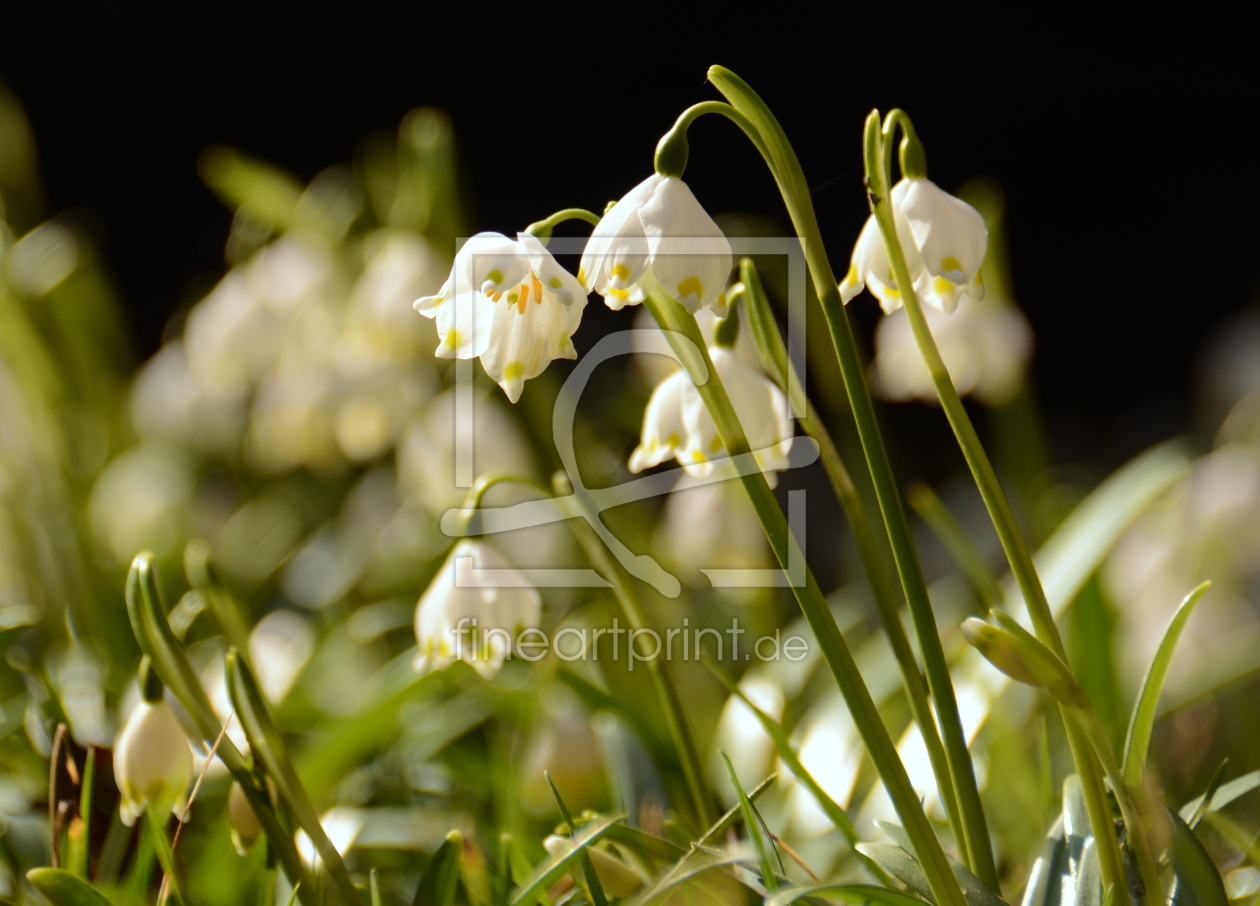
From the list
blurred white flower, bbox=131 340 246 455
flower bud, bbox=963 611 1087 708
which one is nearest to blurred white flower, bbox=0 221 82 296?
blurred white flower, bbox=131 340 246 455

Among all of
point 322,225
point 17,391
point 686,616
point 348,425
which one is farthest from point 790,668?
point 17,391

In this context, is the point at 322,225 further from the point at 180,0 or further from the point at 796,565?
the point at 180,0

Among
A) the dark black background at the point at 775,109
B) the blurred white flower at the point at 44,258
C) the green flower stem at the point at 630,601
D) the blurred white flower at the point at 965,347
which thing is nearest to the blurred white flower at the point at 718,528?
the blurred white flower at the point at 965,347

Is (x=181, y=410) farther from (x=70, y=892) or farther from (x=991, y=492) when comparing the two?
(x=991, y=492)

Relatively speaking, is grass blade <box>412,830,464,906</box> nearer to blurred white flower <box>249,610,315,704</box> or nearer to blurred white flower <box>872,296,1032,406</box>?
blurred white flower <box>249,610,315,704</box>

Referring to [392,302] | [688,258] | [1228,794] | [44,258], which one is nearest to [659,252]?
[688,258]

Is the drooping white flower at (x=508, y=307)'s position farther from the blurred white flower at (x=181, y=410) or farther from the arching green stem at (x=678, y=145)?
the blurred white flower at (x=181, y=410)
